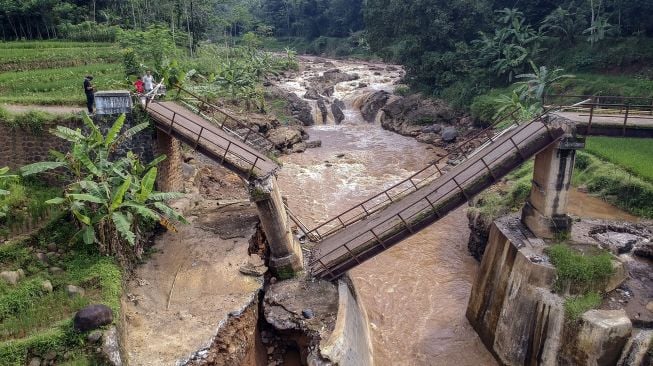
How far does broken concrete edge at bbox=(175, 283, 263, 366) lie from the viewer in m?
10.9

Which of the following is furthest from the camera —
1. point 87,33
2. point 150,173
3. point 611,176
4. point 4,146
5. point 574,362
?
point 87,33

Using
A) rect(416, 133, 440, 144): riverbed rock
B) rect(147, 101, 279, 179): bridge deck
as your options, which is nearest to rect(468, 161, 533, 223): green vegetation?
rect(147, 101, 279, 179): bridge deck

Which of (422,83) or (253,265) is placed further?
(422,83)

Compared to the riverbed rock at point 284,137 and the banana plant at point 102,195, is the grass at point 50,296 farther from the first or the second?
the riverbed rock at point 284,137

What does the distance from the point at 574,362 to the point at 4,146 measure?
727 inches

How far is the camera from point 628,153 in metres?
21.5

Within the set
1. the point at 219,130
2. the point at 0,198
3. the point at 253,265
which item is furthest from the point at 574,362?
the point at 0,198

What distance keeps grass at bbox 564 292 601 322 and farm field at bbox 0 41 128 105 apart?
18159 millimetres

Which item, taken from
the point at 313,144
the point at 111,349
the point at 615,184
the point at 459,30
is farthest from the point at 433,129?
the point at 111,349

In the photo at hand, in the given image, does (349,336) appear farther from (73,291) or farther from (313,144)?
(313,144)

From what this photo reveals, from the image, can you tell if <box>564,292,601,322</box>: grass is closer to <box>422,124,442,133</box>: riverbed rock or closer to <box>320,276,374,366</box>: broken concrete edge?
<box>320,276,374,366</box>: broken concrete edge

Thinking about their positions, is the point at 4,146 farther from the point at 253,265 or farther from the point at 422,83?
the point at 422,83

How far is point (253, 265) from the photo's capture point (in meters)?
14.8

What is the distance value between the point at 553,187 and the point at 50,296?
1448 centimetres
